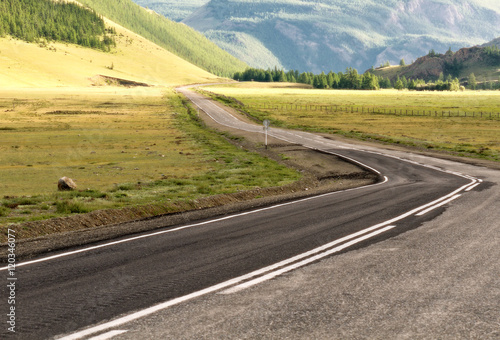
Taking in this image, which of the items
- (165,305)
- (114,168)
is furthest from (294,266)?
(114,168)

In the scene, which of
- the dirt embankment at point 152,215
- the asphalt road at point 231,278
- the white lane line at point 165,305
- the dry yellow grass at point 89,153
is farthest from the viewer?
the dry yellow grass at point 89,153

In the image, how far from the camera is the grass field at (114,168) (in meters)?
19.8

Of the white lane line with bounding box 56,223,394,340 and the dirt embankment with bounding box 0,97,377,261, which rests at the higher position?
the white lane line with bounding box 56,223,394,340

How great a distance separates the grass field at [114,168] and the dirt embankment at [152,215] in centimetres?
150

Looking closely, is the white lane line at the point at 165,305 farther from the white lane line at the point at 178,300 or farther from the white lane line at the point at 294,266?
the white lane line at the point at 294,266

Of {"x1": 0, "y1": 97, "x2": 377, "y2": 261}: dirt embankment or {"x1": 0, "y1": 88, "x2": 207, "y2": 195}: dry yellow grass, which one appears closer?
{"x1": 0, "y1": 97, "x2": 377, "y2": 261}: dirt embankment

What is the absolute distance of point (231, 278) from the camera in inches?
329

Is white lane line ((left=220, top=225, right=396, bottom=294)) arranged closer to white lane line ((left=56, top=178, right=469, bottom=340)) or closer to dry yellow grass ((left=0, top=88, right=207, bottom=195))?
white lane line ((left=56, top=178, right=469, bottom=340))

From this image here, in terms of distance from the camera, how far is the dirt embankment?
11.7m

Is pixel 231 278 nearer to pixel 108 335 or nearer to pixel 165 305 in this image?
pixel 165 305

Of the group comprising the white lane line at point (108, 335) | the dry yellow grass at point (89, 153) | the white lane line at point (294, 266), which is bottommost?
the dry yellow grass at point (89, 153)

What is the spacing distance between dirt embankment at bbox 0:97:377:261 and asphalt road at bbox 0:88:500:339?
0.92 m

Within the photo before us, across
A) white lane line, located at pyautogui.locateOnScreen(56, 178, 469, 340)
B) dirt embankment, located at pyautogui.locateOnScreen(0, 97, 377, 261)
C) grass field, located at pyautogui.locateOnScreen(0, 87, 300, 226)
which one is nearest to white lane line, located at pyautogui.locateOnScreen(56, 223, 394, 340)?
white lane line, located at pyautogui.locateOnScreen(56, 178, 469, 340)

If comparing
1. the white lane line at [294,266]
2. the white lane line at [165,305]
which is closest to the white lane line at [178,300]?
the white lane line at [165,305]
